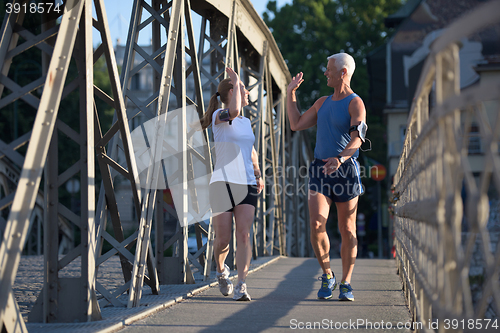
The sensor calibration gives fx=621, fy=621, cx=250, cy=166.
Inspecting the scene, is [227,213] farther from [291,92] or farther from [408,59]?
[408,59]

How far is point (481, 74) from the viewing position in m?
27.8

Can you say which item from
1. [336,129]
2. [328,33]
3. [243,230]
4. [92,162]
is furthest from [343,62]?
[328,33]

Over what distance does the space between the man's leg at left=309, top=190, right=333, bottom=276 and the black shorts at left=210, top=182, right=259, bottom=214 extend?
50 cm

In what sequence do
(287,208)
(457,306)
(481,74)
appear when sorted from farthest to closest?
1. (481,74)
2. (287,208)
3. (457,306)

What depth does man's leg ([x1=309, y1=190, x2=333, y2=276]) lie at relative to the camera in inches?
189

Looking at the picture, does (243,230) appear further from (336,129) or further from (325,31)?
(325,31)

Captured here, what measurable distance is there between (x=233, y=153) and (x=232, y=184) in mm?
245

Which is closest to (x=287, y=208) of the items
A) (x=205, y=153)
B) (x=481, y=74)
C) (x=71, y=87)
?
(x=205, y=153)

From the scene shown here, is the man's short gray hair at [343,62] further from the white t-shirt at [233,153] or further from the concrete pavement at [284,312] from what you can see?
the concrete pavement at [284,312]

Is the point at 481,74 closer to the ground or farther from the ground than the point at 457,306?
farther from the ground

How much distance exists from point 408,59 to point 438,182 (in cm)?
3368

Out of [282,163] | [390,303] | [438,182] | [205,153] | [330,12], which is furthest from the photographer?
[330,12]

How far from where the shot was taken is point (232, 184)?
15.8 feet

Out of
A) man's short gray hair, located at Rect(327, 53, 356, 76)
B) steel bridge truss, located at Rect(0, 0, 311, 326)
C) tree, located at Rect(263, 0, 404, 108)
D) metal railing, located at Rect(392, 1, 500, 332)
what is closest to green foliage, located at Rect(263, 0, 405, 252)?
tree, located at Rect(263, 0, 404, 108)
